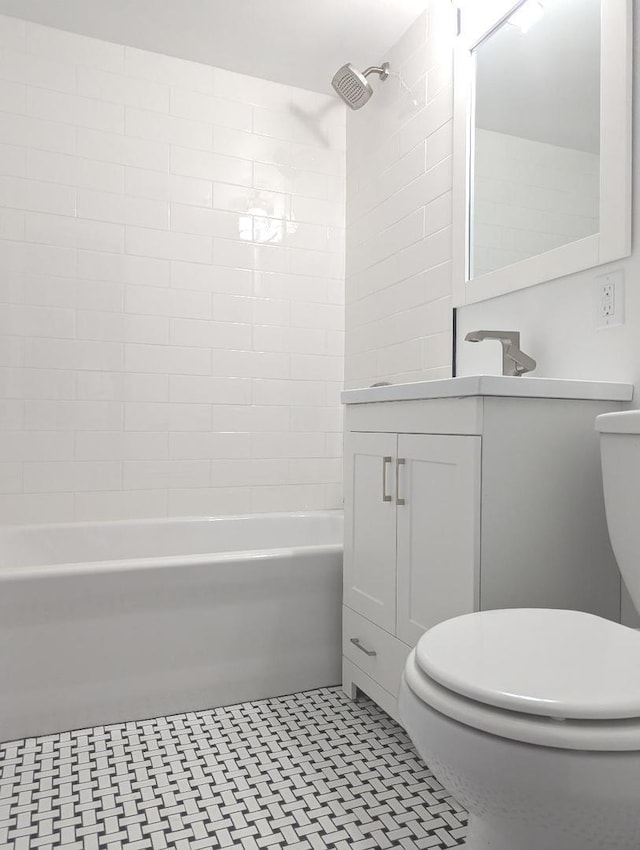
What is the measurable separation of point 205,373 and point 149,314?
35cm

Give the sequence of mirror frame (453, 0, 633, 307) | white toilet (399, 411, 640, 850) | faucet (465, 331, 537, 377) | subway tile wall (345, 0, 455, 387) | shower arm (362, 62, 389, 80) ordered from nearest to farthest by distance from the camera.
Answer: white toilet (399, 411, 640, 850) → mirror frame (453, 0, 633, 307) → faucet (465, 331, 537, 377) → subway tile wall (345, 0, 455, 387) → shower arm (362, 62, 389, 80)

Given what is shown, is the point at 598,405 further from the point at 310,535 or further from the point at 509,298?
the point at 310,535

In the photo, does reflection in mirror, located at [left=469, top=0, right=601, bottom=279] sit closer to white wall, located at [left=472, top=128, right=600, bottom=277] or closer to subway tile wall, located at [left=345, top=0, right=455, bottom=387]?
white wall, located at [left=472, top=128, right=600, bottom=277]

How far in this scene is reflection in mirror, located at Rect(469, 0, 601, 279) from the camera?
170 centimetres

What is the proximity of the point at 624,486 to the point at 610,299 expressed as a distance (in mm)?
550

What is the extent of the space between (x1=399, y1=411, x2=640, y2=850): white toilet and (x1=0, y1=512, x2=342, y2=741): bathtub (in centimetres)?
102

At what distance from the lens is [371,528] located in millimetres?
1832

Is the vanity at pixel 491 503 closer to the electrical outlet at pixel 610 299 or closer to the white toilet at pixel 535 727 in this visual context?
the electrical outlet at pixel 610 299

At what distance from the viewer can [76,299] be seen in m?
2.59

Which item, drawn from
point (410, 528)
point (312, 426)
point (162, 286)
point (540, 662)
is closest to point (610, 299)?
point (410, 528)

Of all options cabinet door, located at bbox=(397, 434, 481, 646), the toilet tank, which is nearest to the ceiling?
cabinet door, located at bbox=(397, 434, 481, 646)

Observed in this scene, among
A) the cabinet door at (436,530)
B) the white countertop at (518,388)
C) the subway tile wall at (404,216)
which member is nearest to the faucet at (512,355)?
the white countertop at (518,388)

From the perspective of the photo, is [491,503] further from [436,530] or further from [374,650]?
[374,650]

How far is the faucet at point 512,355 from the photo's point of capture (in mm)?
1787
